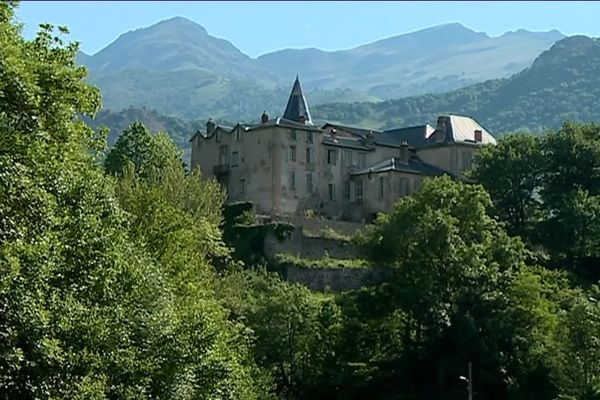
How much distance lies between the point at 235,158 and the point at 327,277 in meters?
15.0

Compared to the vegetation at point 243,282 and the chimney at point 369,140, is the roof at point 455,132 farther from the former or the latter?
the vegetation at point 243,282

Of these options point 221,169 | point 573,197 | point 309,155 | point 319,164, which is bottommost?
point 573,197

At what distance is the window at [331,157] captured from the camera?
266 ft

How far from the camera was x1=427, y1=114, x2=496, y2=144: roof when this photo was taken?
8531 centimetres

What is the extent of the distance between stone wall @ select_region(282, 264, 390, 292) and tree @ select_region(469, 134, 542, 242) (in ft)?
32.2

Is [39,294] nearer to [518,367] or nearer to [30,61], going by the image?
[30,61]

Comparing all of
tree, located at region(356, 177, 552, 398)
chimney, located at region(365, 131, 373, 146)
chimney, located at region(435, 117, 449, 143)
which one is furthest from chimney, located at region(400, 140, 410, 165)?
tree, located at region(356, 177, 552, 398)

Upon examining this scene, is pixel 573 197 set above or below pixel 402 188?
above

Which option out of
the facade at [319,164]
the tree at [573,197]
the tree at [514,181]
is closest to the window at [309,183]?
the facade at [319,164]

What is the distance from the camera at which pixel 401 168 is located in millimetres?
80250

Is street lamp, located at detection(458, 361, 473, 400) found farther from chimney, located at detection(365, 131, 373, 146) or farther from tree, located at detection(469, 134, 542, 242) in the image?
chimney, located at detection(365, 131, 373, 146)

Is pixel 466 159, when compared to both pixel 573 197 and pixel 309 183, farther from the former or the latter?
pixel 573 197

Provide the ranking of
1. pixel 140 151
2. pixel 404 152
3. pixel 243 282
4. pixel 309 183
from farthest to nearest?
pixel 404 152
pixel 140 151
pixel 309 183
pixel 243 282

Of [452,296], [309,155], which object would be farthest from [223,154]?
[452,296]
